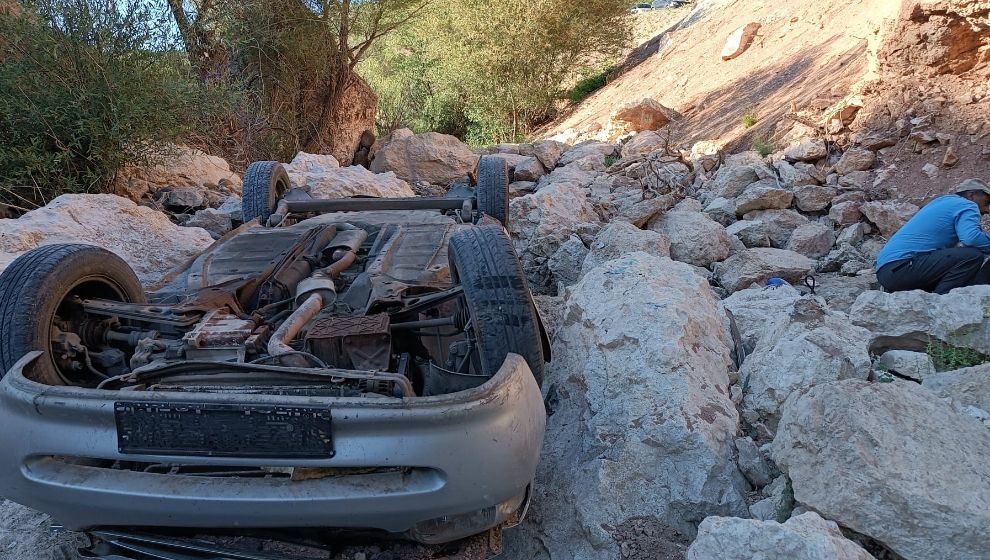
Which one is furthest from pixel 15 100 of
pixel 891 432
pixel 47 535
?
pixel 891 432

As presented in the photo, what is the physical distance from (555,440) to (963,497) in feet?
5.46

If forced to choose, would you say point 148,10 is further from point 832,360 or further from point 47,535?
point 832,360

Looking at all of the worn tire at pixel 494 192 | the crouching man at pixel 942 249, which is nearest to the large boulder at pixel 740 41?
the crouching man at pixel 942 249

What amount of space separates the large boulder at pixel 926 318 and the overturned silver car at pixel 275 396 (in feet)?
6.76

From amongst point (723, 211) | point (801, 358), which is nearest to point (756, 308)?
point (801, 358)

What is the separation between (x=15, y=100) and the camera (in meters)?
6.33

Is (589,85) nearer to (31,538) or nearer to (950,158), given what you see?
(950,158)

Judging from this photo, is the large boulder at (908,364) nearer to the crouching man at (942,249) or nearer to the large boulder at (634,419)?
the large boulder at (634,419)

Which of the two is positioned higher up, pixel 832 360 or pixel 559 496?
pixel 832 360

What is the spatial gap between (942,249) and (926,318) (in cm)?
184

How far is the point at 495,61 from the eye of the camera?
1812cm

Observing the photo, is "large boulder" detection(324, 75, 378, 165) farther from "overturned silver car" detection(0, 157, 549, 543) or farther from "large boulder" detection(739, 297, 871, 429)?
"large boulder" detection(739, 297, 871, 429)

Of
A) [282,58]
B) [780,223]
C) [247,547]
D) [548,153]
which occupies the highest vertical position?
[282,58]

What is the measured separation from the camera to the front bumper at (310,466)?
7.14 feet
